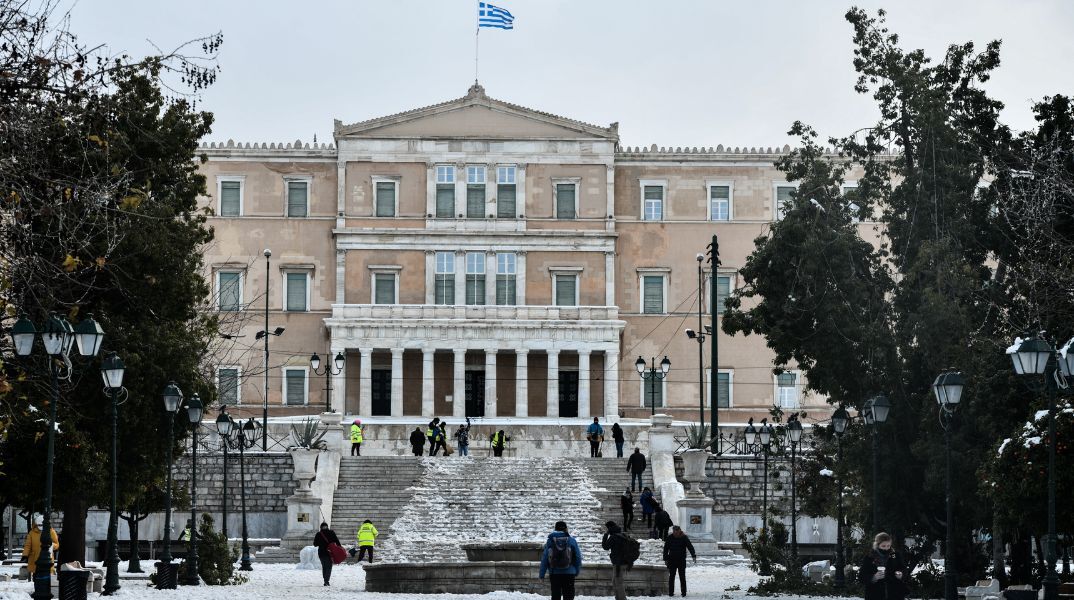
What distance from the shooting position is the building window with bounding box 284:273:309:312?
59.9 metres

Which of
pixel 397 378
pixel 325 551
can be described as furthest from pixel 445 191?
pixel 325 551

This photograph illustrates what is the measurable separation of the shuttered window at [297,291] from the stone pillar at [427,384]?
4.58m

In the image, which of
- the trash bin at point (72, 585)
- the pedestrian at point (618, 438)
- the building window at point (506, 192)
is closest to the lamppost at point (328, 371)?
the building window at point (506, 192)

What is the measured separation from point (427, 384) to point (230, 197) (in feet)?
30.6

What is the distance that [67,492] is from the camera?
26.2 meters

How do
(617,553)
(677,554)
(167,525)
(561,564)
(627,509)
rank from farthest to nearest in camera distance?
(627,509) < (167,525) < (677,554) < (617,553) < (561,564)

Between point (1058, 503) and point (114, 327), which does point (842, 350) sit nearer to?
point (1058, 503)

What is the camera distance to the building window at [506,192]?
6034 centimetres

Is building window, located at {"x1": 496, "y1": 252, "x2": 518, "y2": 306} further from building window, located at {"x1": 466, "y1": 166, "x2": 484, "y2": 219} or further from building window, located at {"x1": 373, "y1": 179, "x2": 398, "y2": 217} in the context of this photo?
building window, located at {"x1": 373, "y1": 179, "x2": 398, "y2": 217}

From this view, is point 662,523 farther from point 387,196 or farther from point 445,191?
point 387,196

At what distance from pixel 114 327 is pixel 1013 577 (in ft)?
44.2

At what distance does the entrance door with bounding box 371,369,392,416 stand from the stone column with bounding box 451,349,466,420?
7.23ft

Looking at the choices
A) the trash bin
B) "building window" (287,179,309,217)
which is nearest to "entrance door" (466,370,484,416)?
"building window" (287,179,309,217)

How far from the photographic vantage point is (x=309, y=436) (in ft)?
143
